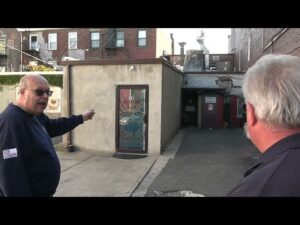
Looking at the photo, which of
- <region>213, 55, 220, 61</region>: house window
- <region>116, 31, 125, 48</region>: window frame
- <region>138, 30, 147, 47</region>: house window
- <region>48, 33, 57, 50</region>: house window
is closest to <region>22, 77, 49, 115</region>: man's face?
<region>138, 30, 147, 47</region>: house window

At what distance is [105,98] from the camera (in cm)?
1347

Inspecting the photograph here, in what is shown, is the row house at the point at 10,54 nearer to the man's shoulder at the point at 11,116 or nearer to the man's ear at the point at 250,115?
the man's shoulder at the point at 11,116

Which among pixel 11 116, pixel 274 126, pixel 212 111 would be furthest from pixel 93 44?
pixel 274 126

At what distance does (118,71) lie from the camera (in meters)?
13.3

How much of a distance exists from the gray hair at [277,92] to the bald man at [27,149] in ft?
6.28

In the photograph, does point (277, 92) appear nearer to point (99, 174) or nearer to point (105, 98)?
point (99, 174)

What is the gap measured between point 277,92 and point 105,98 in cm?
1215

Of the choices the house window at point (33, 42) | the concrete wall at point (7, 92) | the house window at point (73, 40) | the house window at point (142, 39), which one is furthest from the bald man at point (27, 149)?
the house window at point (33, 42)

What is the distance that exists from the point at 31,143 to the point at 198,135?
14820 millimetres

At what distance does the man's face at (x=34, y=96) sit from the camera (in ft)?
10.5

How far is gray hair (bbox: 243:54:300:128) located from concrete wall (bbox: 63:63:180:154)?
36.6 feet

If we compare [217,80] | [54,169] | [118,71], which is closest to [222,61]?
[217,80]
